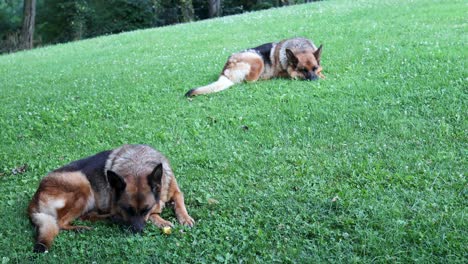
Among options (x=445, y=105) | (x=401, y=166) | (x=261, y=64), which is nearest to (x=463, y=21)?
(x=261, y=64)

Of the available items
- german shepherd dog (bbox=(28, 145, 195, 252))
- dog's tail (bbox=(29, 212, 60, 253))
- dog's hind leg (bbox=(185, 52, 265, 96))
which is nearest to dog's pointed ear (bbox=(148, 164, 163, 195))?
german shepherd dog (bbox=(28, 145, 195, 252))

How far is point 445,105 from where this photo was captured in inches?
Result: 267

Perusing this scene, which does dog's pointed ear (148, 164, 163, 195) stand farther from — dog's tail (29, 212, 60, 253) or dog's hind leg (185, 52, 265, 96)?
dog's hind leg (185, 52, 265, 96)

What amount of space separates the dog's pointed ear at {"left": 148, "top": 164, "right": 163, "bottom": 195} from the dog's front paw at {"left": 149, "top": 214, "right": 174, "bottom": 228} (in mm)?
225

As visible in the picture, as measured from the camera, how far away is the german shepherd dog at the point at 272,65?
31.8 ft

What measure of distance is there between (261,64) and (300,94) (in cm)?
212

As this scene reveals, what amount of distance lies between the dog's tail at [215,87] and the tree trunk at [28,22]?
2100cm

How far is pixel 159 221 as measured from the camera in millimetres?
4934

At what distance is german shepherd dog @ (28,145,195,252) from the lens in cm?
485

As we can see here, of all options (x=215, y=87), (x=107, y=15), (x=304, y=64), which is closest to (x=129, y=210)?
(x=215, y=87)

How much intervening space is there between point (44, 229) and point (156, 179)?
1.24 m

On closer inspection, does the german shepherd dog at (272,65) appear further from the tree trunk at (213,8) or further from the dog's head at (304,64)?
the tree trunk at (213,8)

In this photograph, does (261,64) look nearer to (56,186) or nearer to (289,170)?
(289,170)

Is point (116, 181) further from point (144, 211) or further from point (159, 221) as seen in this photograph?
point (159, 221)
